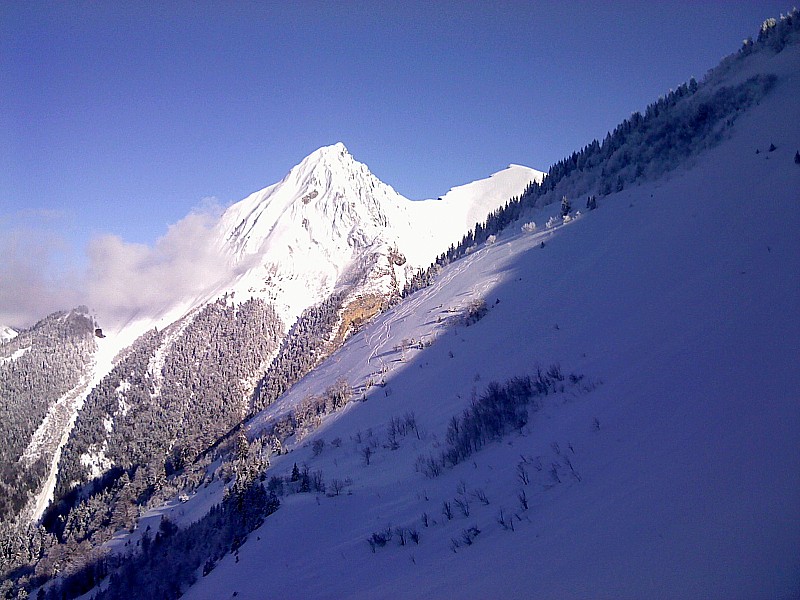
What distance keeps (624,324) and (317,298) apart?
270ft

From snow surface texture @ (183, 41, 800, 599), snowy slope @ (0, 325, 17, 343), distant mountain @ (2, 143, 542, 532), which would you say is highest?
snowy slope @ (0, 325, 17, 343)

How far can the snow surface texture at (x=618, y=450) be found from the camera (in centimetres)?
396

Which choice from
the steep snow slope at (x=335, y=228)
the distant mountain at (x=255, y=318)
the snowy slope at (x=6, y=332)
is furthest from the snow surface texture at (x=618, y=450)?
the snowy slope at (x=6, y=332)

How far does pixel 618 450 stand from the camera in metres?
6.16

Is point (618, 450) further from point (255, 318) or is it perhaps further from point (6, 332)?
point (6, 332)

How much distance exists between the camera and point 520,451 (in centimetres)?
810

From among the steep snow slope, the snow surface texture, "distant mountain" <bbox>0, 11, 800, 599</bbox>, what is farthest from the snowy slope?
the snow surface texture

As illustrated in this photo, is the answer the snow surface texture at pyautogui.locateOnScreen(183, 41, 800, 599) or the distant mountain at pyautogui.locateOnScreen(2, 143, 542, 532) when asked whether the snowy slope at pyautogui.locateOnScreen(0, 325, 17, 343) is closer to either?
the distant mountain at pyautogui.locateOnScreen(2, 143, 542, 532)

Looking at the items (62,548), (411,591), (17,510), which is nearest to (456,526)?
(411,591)

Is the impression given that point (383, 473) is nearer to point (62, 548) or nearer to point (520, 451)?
point (520, 451)

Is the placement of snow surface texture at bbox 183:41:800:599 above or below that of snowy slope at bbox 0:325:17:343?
below

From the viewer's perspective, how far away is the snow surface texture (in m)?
3.96

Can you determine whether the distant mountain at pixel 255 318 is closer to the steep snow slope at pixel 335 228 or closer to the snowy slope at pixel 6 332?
the steep snow slope at pixel 335 228

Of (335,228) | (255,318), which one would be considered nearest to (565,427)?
(255,318)
